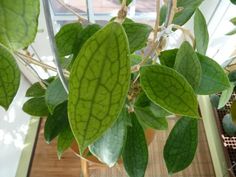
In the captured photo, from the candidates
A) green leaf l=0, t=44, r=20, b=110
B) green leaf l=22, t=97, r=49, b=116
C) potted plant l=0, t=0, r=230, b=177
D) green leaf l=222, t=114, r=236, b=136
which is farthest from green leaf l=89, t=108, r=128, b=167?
green leaf l=222, t=114, r=236, b=136

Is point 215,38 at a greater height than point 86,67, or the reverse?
point 86,67

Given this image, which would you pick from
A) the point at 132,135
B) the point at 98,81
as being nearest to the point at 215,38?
the point at 132,135

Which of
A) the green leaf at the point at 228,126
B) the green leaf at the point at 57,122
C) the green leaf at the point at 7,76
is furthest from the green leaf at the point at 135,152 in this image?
the green leaf at the point at 228,126

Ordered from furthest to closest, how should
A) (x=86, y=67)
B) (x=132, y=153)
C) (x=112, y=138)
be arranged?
(x=132, y=153) < (x=112, y=138) < (x=86, y=67)

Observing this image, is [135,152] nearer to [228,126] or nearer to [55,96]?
[55,96]

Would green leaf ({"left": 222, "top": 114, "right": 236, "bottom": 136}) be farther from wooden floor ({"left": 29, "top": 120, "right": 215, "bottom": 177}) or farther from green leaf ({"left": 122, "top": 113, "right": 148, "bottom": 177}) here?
green leaf ({"left": 122, "top": 113, "right": 148, "bottom": 177})

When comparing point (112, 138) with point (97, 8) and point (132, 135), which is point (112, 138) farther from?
point (97, 8)

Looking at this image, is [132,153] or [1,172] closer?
[132,153]

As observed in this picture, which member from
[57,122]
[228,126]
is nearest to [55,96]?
[57,122]
